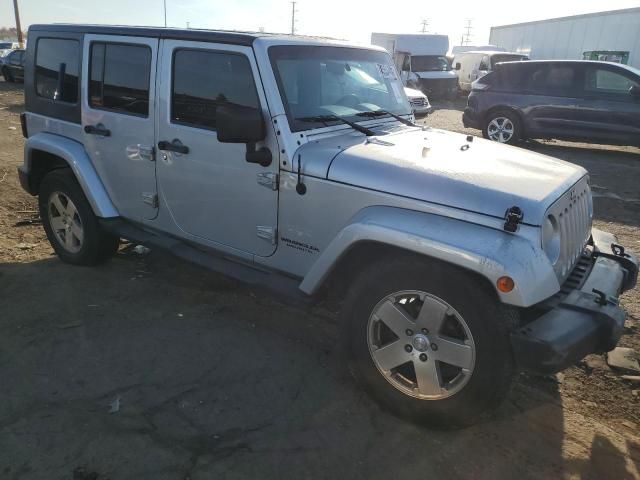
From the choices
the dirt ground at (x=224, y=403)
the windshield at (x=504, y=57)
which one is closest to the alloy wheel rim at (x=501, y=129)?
the dirt ground at (x=224, y=403)

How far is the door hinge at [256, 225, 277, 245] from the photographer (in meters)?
3.20

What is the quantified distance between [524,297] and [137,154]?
9.39 feet

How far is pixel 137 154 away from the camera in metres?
3.81

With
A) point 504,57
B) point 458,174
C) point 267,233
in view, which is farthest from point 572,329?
point 504,57

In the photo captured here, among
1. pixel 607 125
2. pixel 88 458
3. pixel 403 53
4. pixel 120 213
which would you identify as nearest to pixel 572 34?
pixel 403 53

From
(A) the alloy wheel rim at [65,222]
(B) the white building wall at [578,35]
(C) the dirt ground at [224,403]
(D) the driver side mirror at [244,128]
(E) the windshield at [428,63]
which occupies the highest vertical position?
(B) the white building wall at [578,35]

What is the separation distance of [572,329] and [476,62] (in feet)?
82.5

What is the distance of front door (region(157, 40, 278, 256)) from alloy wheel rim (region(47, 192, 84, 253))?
1.20 m

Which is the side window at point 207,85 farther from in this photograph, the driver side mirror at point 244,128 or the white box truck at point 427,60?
the white box truck at point 427,60

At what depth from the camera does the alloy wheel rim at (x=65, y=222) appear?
4.46 m

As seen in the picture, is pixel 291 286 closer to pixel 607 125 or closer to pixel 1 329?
pixel 1 329

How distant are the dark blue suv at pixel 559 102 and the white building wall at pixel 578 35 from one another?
13664 mm

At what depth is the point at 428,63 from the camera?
72.7 ft

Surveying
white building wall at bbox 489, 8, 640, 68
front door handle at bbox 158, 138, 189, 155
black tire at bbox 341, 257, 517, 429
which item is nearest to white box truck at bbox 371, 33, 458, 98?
white building wall at bbox 489, 8, 640, 68
